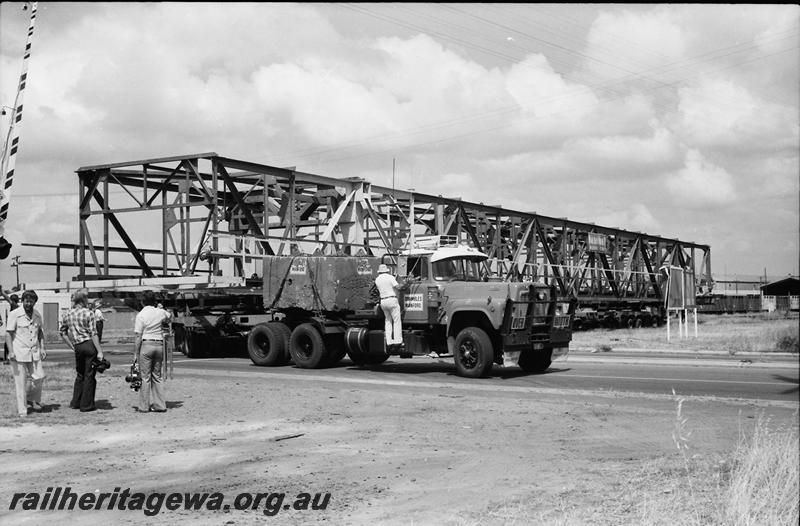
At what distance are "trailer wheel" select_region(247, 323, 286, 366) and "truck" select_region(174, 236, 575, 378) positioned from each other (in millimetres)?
25

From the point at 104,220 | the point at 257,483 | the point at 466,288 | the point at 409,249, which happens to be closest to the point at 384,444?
the point at 257,483

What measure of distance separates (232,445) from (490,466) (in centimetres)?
312

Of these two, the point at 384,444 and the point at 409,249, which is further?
the point at 409,249

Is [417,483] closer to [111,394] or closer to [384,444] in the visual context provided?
[384,444]

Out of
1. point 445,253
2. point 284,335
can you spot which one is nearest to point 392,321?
point 445,253

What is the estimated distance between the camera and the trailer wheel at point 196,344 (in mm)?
24797

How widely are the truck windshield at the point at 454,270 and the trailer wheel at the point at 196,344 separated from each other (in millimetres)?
9263

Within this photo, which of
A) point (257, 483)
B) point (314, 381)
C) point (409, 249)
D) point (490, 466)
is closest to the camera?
point (257, 483)

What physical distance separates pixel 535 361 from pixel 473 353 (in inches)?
83.8

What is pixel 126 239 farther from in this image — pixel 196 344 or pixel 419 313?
pixel 419 313

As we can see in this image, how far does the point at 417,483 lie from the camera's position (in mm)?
7867

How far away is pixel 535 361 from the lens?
1873cm

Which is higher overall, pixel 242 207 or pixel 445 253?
pixel 242 207

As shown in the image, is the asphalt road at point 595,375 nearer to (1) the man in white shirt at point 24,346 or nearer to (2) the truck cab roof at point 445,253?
(2) the truck cab roof at point 445,253
